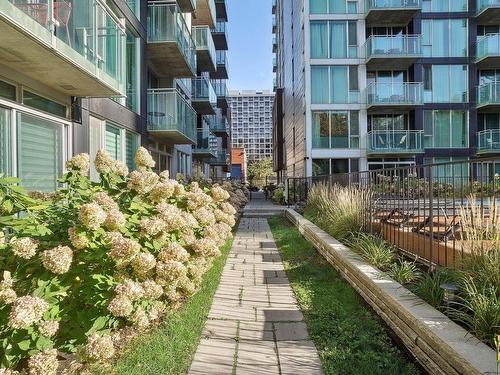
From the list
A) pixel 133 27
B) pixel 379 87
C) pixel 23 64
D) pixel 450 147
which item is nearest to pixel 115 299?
pixel 23 64

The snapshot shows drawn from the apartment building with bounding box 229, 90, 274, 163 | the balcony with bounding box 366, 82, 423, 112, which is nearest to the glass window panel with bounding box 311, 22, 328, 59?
the balcony with bounding box 366, 82, 423, 112

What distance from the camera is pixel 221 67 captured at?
30.9 metres

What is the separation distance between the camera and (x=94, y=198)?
2918 mm

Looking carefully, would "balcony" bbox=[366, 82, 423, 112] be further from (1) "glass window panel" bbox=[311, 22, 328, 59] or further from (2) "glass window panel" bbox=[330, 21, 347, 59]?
(1) "glass window panel" bbox=[311, 22, 328, 59]

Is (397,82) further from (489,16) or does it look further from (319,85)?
(489,16)

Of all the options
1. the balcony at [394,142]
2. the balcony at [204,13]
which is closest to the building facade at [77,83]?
the balcony at [204,13]

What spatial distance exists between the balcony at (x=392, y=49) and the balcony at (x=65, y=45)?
17204 mm

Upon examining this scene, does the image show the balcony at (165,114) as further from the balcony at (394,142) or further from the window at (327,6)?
the window at (327,6)

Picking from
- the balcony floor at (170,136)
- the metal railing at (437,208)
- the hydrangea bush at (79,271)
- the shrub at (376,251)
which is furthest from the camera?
the balcony floor at (170,136)

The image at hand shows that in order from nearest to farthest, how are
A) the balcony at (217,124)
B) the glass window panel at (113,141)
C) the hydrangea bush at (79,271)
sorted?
the hydrangea bush at (79,271)
the glass window panel at (113,141)
the balcony at (217,124)

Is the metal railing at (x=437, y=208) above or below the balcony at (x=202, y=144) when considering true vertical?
below

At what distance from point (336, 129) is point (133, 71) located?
14267 mm

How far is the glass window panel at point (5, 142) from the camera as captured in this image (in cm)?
603

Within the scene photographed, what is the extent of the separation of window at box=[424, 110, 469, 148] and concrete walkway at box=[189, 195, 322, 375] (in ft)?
69.9
